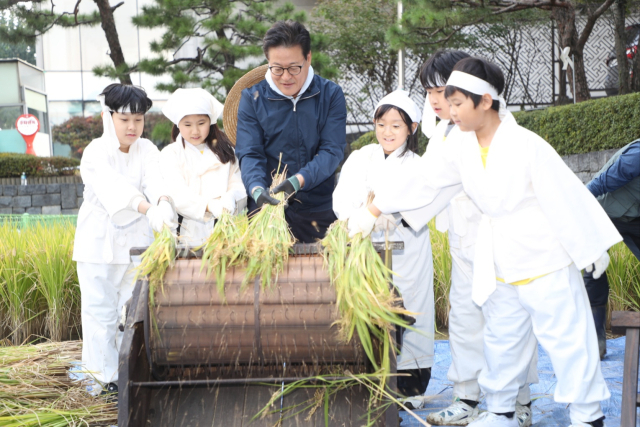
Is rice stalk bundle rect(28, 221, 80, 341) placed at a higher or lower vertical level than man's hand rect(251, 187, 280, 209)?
lower

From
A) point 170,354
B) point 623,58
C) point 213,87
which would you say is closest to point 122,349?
point 170,354

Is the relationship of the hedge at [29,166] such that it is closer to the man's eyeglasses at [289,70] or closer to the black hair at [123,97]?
the black hair at [123,97]

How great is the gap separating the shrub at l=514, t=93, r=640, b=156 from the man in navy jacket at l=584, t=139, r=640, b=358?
12.2 feet

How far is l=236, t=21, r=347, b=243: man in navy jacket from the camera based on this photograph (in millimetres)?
3588

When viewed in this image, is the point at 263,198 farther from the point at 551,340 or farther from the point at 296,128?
the point at 551,340

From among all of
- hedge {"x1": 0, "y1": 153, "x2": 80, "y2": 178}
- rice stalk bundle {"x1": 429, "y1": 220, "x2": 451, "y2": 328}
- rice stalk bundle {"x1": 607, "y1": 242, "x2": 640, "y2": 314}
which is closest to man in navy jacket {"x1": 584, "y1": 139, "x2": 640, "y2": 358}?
rice stalk bundle {"x1": 607, "y1": 242, "x2": 640, "y2": 314}

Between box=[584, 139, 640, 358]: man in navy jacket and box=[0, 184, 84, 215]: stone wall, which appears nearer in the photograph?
box=[584, 139, 640, 358]: man in navy jacket

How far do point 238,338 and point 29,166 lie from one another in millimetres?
13308

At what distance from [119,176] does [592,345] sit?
2.74 meters

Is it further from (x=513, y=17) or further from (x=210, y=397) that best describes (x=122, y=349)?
(x=513, y=17)

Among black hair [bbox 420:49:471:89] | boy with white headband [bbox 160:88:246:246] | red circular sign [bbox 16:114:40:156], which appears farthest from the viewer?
red circular sign [bbox 16:114:40:156]

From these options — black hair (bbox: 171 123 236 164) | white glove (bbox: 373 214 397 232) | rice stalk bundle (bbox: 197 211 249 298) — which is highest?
black hair (bbox: 171 123 236 164)

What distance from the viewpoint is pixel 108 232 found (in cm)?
396

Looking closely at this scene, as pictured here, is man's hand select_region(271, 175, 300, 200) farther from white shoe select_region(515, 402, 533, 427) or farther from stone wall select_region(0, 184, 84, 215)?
stone wall select_region(0, 184, 84, 215)
